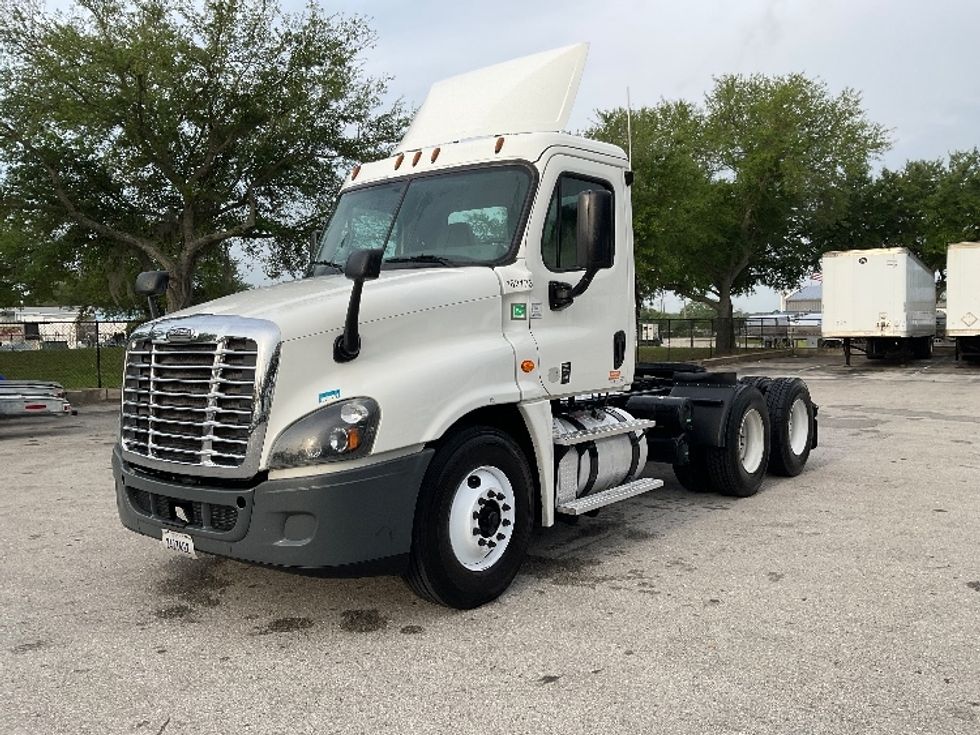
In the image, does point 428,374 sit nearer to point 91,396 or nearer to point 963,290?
point 91,396

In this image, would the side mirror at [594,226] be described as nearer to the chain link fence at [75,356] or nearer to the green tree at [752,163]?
the chain link fence at [75,356]

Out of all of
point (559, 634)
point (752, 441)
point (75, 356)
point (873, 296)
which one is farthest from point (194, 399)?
point (873, 296)

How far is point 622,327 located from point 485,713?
3.23 metres

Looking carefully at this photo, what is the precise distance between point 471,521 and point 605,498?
132cm

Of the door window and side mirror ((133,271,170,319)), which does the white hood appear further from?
side mirror ((133,271,170,319))

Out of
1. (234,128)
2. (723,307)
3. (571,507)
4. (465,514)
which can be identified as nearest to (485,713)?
(465,514)

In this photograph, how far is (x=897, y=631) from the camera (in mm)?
4355

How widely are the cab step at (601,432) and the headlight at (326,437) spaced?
5.19 feet

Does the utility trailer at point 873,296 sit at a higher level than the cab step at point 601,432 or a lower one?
higher

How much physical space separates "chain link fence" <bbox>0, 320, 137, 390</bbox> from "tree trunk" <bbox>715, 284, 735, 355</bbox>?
22586 millimetres

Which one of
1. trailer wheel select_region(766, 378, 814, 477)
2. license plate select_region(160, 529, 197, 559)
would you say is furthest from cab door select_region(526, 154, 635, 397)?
trailer wheel select_region(766, 378, 814, 477)

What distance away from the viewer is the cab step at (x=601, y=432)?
5402 mm

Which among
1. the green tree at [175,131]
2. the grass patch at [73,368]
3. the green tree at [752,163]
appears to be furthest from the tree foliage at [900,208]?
the grass patch at [73,368]

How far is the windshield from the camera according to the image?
5199mm
